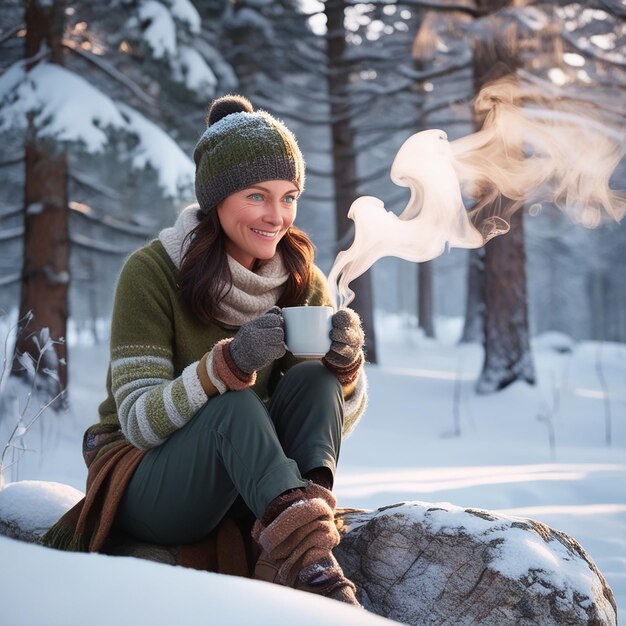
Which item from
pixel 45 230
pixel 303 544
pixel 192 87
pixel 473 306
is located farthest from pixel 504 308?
pixel 473 306

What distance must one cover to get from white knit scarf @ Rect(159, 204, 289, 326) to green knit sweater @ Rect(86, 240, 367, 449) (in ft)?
0.15

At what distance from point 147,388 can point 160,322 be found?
273mm

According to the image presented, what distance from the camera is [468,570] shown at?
2291 mm

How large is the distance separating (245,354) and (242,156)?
83 cm

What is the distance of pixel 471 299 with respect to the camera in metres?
15.8

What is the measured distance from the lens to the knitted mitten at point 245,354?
227 centimetres

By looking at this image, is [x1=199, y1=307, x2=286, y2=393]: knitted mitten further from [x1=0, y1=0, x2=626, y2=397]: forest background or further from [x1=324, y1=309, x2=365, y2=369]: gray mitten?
[x1=0, y1=0, x2=626, y2=397]: forest background

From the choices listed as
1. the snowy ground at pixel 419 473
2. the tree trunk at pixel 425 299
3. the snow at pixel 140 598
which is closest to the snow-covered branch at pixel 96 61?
the snowy ground at pixel 419 473

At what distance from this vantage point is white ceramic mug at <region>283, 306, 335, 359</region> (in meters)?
2.38

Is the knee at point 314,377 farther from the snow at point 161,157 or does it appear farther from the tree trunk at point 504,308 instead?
the tree trunk at point 504,308

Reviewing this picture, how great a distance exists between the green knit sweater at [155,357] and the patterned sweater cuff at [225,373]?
68mm

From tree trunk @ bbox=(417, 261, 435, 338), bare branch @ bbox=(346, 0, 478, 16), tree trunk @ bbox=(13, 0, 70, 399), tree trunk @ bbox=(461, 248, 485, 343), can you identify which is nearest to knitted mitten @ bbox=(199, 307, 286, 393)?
tree trunk @ bbox=(13, 0, 70, 399)

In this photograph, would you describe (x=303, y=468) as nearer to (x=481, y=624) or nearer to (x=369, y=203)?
(x=481, y=624)

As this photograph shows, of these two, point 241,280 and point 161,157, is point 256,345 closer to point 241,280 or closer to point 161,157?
point 241,280
